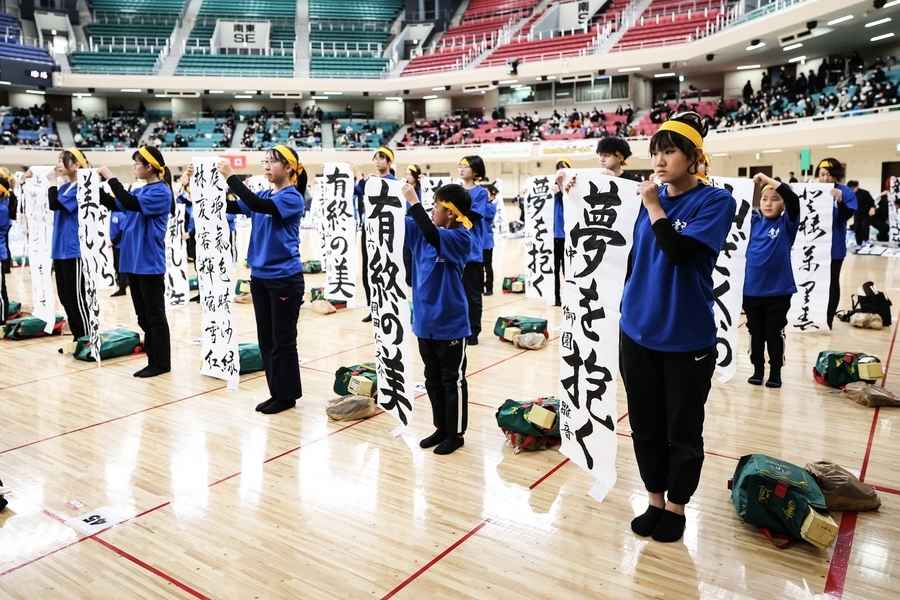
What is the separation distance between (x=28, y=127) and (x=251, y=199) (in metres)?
31.2

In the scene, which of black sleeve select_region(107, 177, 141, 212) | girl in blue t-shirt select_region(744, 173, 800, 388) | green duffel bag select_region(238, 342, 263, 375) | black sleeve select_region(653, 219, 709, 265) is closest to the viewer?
black sleeve select_region(653, 219, 709, 265)

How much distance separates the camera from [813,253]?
20.5 feet

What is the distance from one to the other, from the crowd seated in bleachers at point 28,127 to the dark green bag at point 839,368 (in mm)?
31035

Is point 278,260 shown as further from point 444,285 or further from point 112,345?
point 112,345

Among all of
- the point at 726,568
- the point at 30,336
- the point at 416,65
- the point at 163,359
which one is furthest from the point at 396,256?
the point at 416,65

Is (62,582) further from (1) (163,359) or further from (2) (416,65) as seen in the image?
(2) (416,65)

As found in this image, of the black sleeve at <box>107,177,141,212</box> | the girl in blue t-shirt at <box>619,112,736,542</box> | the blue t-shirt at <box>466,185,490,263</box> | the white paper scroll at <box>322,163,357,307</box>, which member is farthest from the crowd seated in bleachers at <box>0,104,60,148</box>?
the girl in blue t-shirt at <box>619,112,736,542</box>

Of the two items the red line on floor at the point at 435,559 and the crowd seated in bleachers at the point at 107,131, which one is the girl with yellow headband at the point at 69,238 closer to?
the red line on floor at the point at 435,559

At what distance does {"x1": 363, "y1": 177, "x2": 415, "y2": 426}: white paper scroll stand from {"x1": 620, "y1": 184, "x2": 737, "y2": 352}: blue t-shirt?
5.01ft

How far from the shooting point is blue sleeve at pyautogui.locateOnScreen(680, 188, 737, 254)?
2379 millimetres

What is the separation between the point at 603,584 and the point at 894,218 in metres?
15.0

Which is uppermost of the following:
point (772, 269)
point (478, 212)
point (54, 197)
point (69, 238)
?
point (54, 197)

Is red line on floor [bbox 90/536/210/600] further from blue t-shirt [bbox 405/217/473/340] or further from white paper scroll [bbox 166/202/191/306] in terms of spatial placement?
white paper scroll [bbox 166/202/191/306]

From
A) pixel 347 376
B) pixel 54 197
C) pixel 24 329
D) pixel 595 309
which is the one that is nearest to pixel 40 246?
Result: pixel 24 329
